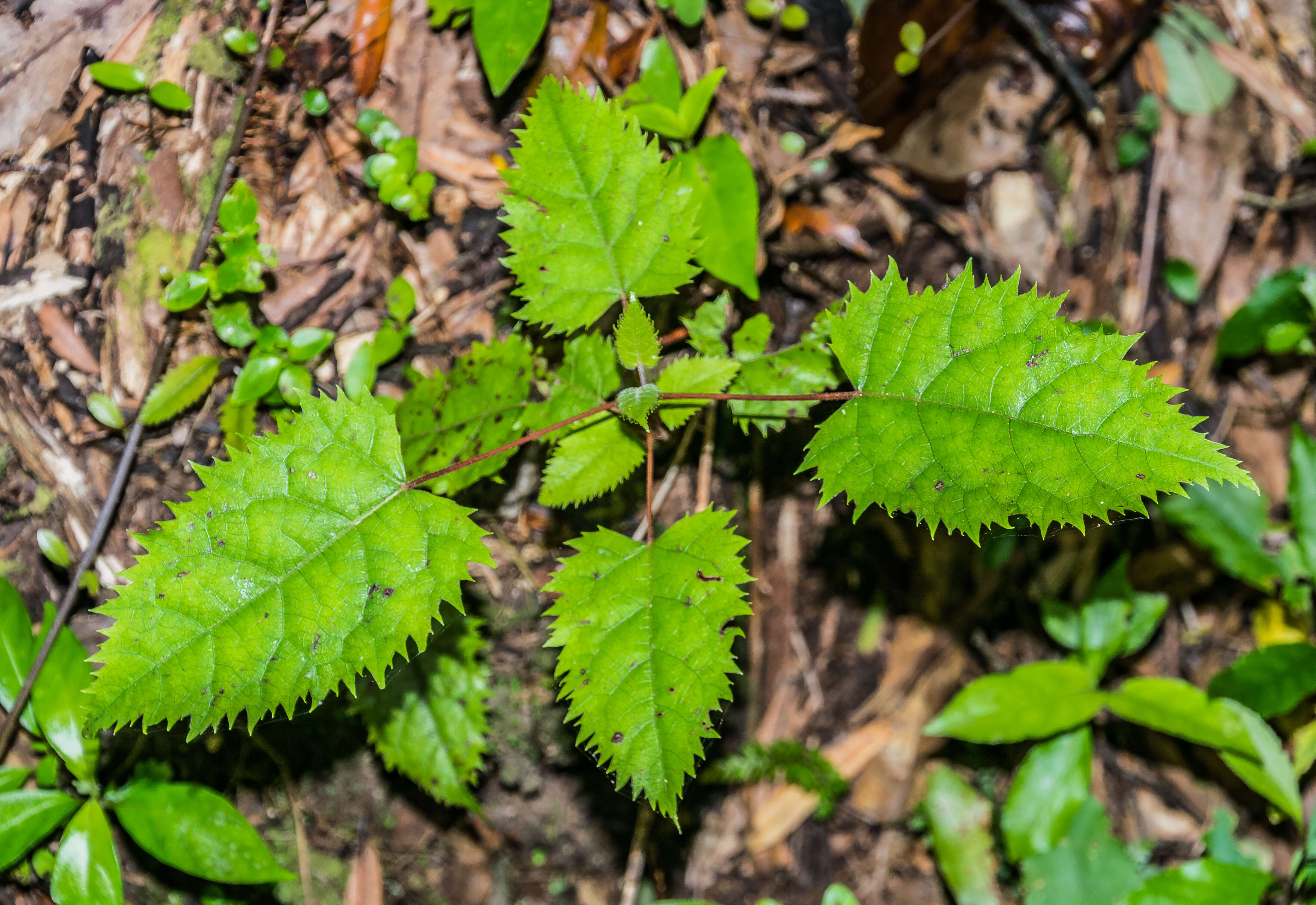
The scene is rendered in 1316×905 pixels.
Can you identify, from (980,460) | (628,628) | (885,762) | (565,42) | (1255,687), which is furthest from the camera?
(885,762)

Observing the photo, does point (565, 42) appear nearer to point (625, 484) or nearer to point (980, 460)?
point (625, 484)

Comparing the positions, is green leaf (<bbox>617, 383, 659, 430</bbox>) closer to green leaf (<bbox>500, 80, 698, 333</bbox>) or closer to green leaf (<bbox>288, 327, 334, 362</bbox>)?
green leaf (<bbox>500, 80, 698, 333</bbox>)

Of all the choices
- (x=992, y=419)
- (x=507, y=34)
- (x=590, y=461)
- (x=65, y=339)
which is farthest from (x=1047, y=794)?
(x=65, y=339)

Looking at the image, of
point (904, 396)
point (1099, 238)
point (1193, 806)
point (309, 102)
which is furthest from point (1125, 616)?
point (309, 102)

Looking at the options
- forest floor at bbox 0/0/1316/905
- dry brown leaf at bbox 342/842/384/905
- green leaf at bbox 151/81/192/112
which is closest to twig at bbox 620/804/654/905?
forest floor at bbox 0/0/1316/905

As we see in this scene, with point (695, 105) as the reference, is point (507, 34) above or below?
above

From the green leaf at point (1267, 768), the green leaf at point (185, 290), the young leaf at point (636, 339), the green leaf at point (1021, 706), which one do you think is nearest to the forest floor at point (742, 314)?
the green leaf at point (185, 290)

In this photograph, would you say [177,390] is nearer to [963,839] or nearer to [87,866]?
[87,866]
